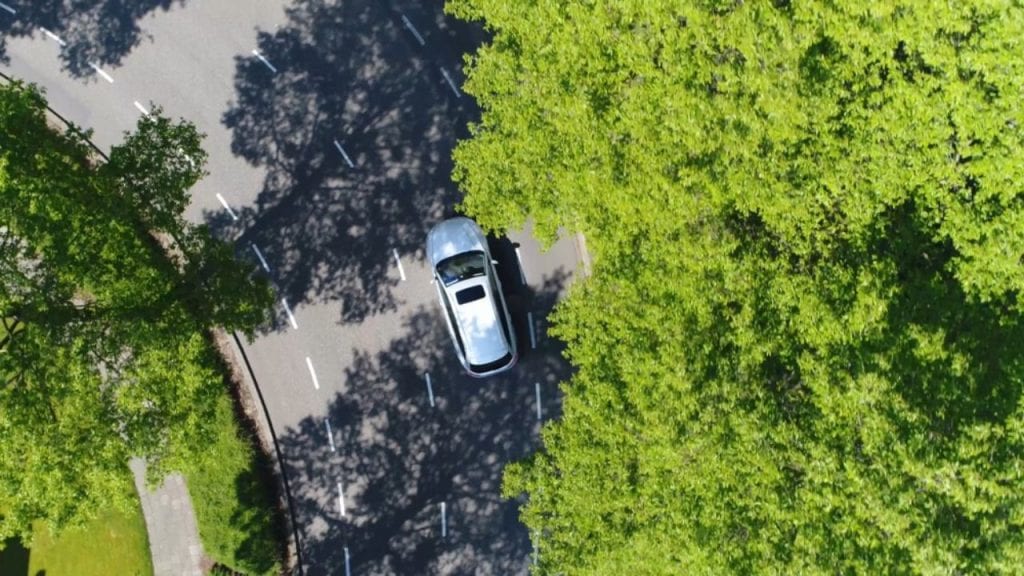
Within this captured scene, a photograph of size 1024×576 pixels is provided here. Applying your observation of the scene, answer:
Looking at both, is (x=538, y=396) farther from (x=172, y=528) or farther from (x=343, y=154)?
(x=172, y=528)

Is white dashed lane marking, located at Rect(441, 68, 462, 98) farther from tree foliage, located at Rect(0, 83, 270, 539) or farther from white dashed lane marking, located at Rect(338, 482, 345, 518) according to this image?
white dashed lane marking, located at Rect(338, 482, 345, 518)

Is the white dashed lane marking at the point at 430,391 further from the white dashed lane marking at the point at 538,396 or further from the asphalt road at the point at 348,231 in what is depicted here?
the white dashed lane marking at the point at 538,396

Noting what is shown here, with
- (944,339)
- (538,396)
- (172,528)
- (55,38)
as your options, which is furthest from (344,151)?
(944,339)

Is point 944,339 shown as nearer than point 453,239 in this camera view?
Yes

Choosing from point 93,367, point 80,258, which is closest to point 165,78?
point 80,258

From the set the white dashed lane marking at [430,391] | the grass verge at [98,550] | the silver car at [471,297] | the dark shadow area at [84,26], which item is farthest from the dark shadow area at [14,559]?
the dark shadow area at [84,26]
